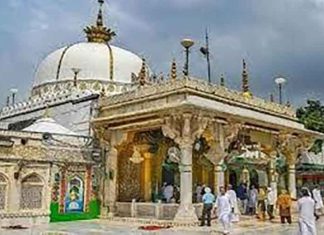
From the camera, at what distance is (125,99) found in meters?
16.5

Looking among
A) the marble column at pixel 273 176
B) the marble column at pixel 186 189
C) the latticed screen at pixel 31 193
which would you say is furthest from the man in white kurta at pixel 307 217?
the marble column at pixel 273 176

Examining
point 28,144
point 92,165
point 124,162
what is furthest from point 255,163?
point 28,144

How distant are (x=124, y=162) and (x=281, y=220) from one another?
615 cm

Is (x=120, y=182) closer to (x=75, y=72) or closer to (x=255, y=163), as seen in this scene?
(x=75, y=72)

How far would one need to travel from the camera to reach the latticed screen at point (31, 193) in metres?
14.7

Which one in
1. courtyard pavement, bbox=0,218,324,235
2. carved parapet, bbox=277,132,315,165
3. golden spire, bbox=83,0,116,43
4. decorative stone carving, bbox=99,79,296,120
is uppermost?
golden spire, bbox=83,0,116,43

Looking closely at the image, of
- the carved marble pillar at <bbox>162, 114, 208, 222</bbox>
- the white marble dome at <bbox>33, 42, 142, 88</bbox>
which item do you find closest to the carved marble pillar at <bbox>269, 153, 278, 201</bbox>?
the carved marble pillar at <bbox>162, 114, 208, 222</bbox>

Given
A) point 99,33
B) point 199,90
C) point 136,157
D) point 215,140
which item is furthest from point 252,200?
point 99,33

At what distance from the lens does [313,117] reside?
30953 mm

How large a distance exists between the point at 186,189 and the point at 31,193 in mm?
4711

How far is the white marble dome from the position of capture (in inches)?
943

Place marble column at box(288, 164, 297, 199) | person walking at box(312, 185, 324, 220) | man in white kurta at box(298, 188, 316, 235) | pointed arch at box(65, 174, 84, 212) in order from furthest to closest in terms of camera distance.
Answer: marble column at box(288, 164, 297, 199), pointed arch at box(65, 174, 84, 212), person walking at box(312, 185, 324, 220), man in white kurta at box(298, 188, 316, 235)

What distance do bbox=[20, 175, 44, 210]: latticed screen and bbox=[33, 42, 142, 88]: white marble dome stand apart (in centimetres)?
925

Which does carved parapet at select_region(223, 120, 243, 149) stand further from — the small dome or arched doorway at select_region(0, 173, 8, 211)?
arched doorway at select_region(0, 173, 8, 211)
